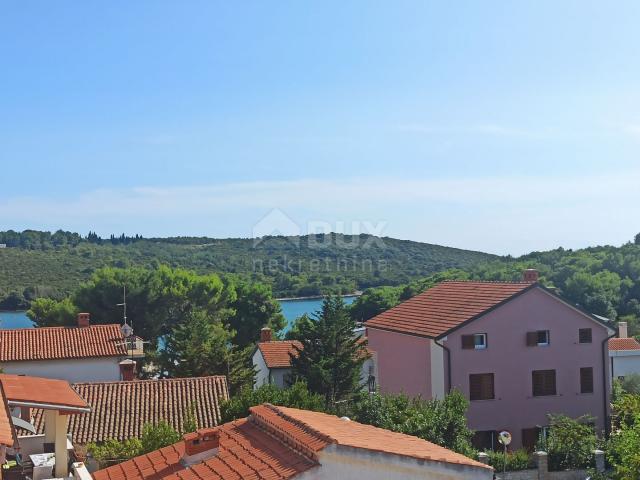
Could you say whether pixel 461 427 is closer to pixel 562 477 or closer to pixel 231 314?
pixel 562 477

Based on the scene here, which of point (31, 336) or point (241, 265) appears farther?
point (241, 265)

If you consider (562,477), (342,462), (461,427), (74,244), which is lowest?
(562,477)

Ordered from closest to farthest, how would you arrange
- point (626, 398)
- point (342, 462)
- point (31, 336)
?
1. point (342, 462)
2. point (626, 398)
3. point (31, 336)

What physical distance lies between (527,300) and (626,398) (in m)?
4.77

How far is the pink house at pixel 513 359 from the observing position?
24781 millimetres

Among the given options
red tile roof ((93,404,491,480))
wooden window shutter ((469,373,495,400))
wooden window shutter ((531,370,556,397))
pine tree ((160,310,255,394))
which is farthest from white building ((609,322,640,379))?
red tile roof ((93,404,491,480))

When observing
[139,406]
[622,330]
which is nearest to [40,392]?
[139,406]

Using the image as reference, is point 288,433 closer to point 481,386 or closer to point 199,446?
point 199,446

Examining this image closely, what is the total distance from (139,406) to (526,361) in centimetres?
1288

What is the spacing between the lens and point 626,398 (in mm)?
22172

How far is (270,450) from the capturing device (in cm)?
922

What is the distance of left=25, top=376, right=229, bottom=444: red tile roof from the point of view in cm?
2020

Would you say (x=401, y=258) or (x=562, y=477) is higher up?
(x=401, y=258)

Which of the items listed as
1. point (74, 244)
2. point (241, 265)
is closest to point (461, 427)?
point (241, 265)
